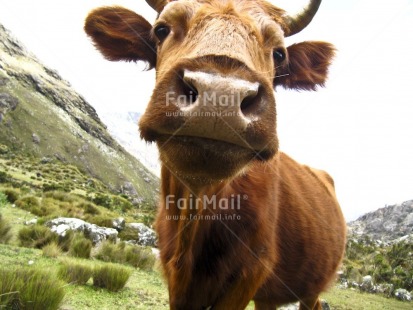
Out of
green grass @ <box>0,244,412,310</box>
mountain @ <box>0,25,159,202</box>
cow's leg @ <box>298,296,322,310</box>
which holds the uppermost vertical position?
mountain @ <box>0,25,159,202</box>

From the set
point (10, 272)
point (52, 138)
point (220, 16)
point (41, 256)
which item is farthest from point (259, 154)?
point (52, 138)

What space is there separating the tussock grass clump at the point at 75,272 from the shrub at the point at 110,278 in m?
0.15

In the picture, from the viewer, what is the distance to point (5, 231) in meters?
8.95

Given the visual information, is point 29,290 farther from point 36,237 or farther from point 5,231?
point 36,237

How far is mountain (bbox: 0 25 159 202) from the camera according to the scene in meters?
84.2

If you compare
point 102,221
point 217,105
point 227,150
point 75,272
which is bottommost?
point 75,272

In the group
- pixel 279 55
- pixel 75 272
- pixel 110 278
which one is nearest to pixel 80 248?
pixel 75 272

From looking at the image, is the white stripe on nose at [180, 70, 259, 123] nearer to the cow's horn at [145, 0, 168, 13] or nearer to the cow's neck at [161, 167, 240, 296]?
the cow's neck at [161, 167, 240, 296]

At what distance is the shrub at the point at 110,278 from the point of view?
6508 millimetres

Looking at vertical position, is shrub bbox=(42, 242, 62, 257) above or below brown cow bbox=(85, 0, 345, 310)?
below

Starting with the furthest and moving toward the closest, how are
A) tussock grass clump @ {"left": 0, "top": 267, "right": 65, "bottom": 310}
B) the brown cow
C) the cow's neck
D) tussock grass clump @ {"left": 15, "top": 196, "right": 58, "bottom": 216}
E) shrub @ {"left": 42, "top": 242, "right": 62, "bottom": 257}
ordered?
tussock grass clump @ {"left": 15, "top": 196, "right": 58, "bottom": 216}
shrub @ {"left": 42, "top": 242, "right": 62, "bottom": 257}
tussock grass clump @ {"left": 0, "top": 267, "right": 65, "bottom": 310}
the cow's neck
the brown cow

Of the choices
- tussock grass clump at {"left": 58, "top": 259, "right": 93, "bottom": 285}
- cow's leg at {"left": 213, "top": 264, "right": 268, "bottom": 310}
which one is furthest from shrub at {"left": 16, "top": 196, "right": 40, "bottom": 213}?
cow's leg at {"left": 213, "top": 264, "right": 268, "bottom": 310}

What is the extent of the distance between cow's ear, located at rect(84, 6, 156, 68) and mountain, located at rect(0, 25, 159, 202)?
74475 millimetres

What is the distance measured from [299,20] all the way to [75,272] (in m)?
5.30
